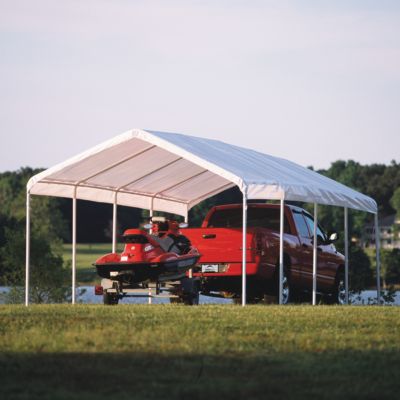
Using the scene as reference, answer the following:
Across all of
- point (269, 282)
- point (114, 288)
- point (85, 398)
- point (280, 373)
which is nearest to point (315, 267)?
point (269, 282)

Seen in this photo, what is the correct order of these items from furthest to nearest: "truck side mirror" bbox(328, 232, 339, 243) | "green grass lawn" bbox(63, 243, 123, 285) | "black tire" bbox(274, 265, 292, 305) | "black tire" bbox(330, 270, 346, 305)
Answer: "green grass lawn" bbox(63, 243, 123, 285) → "black tire" bbox(330, 270, 346, 305) → "truck side mirror" bbox(328, 232, 339, 243) → "black tire" bbox(274, 265, 292, 305)

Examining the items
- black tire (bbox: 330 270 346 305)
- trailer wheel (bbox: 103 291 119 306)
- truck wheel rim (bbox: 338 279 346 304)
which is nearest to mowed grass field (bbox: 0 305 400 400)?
trailer wheel (bbox: 103 291 119 306)

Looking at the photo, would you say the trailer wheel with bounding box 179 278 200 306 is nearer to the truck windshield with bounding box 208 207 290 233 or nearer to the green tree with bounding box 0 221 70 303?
the truck windshield with bounding box 208 207 290 233

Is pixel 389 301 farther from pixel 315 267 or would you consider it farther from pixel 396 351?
pixel 396 351

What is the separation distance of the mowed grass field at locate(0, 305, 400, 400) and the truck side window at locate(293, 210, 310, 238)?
6428 millimetres

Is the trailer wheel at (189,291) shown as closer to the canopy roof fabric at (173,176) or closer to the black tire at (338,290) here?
the canopy roof fabric at (173,176)

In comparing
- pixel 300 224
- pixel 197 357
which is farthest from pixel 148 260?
pixel 197 357

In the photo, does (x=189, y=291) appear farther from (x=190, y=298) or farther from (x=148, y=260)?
(x=148, y=260)

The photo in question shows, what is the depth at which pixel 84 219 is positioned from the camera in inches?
4353

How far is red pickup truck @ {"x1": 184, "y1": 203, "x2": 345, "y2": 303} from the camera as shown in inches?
720

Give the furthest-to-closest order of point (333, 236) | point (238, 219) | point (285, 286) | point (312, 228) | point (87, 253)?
point (87, 253), point (312, 228), point (333, 236), point (238, 219), point (285, 286)

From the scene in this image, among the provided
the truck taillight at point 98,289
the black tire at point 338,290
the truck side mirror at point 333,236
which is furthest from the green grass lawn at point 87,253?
the truck taillight at point 98,289

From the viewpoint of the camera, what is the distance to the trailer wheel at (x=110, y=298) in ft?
57.2

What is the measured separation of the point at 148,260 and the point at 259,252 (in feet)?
7.41
